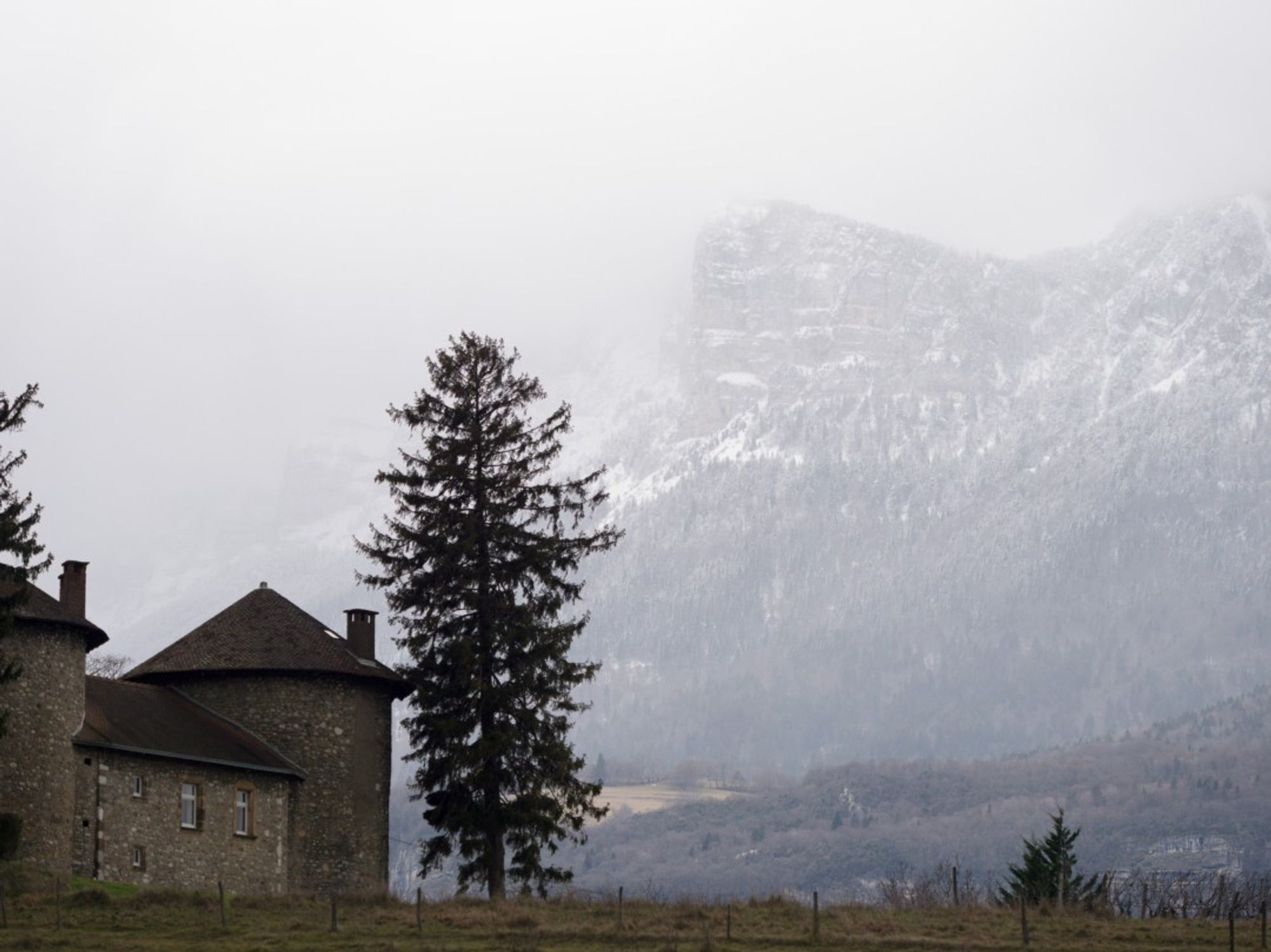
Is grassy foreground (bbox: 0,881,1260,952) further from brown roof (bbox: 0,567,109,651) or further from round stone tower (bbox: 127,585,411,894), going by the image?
round stone tower (bbox: 127,585,411,894)

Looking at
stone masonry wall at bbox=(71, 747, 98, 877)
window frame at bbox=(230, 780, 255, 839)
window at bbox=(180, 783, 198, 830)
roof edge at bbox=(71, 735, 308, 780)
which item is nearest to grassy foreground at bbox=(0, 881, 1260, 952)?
stone masonry wall at bbox=(71, 747, 98, 877)

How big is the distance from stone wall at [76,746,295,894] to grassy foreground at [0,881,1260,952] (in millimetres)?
3589

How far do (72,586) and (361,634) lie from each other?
995 centimetres

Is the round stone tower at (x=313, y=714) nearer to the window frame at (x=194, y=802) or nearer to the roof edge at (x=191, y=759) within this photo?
the roof edge at (x=191, y=759)

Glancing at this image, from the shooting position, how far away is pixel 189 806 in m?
59.9

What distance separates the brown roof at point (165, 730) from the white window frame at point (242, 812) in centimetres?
78

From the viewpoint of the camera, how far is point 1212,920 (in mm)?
52125

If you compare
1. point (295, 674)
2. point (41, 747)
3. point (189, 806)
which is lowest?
point (189, 806)

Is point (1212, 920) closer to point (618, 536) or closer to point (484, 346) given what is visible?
point (618, 536)

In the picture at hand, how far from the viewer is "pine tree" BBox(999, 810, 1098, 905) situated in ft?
195

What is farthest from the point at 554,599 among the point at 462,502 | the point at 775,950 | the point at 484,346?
the point at 775,950

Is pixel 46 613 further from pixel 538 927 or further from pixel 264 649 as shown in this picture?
pixel 538 927

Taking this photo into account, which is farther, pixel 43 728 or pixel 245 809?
pixel 245 809

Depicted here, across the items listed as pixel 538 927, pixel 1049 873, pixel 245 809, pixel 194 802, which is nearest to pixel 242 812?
pixel 245 809
